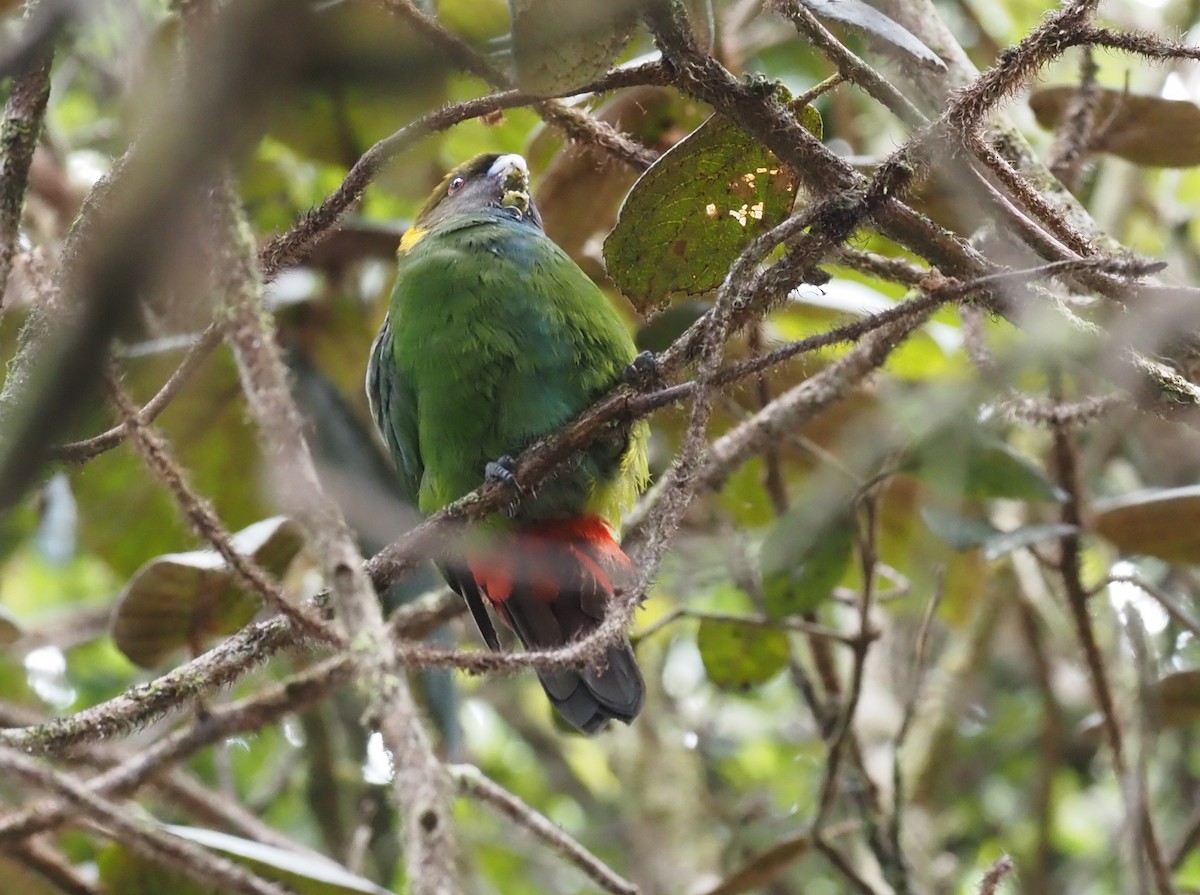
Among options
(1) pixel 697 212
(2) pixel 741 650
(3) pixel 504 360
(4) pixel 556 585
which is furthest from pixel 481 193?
(1) pixel 697 212

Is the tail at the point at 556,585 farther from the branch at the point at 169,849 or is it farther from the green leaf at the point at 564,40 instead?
the green leaf at the point at 564,40

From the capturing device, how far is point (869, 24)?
173cm

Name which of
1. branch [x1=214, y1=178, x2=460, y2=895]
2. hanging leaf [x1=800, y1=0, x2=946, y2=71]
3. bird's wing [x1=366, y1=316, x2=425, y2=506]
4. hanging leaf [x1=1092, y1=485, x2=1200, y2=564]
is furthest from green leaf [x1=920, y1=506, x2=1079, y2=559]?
branch [x1=214, y1=178, x2=460, y2=895]

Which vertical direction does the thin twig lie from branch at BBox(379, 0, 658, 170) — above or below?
below

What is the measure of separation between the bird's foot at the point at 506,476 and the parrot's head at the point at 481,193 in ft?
2.72

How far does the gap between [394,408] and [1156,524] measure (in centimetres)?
179

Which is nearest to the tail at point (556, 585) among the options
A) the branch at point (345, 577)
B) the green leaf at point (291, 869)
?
the green leaf at point (291, 869)

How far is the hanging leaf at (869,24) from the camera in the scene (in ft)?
5.64

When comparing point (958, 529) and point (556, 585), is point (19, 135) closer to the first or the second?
point (556, 585)

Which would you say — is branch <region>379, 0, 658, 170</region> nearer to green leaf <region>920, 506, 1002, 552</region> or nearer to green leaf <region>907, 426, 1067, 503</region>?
green leaf <region>907, 426, 1067, 503</region>

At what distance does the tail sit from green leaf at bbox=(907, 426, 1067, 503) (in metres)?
0.75

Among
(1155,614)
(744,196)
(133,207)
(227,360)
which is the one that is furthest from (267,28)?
(1155,614)

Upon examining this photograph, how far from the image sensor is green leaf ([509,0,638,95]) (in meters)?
1.52

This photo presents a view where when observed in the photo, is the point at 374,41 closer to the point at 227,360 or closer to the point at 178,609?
the point at 178,609
